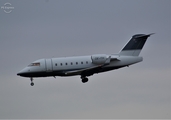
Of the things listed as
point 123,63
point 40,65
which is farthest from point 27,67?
point 123,63

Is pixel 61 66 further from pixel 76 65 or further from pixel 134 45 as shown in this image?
pixel 134 45

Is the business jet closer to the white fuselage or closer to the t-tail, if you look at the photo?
the white fuselage

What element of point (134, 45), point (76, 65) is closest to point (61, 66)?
point (76, 65)

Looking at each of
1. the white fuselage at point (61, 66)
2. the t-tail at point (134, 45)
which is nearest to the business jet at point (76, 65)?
the white fuselage at point (61, 66)

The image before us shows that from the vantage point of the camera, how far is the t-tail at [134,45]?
171ft

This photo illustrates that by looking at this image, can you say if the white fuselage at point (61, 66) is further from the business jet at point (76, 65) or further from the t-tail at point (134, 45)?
the t-tail at point (134, 45)

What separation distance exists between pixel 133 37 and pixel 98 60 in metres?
7.69

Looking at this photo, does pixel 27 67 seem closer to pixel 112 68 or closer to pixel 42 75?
pixel 42 75

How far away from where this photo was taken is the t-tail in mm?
52172

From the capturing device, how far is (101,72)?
50.3 meters

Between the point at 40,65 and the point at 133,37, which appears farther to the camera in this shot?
the point at 133,37

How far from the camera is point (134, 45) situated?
52.9m

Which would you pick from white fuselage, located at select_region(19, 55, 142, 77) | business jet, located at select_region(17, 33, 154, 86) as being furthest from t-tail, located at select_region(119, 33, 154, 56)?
white fuselage, located at select_region(19, 55, 142, 77)

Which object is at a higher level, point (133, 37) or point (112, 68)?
point (133, 37)
